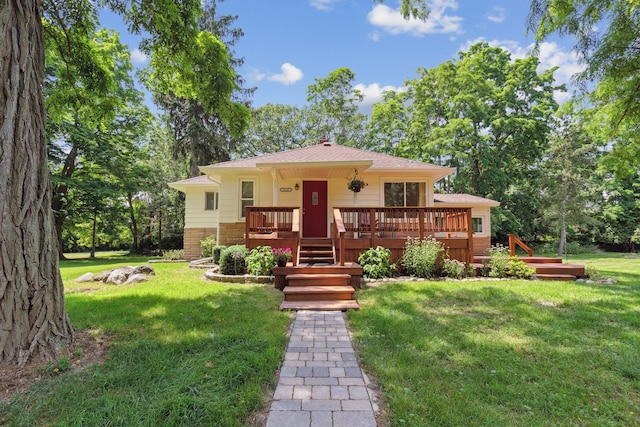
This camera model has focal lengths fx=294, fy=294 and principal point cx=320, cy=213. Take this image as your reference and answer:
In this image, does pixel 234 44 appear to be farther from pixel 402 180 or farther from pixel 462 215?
pixel 462 215

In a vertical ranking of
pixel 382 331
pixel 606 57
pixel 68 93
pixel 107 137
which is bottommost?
pixel 382 331

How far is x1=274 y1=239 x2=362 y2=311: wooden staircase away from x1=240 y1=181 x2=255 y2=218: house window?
4954mm

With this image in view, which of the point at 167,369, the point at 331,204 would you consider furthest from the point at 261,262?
the point at 167,369

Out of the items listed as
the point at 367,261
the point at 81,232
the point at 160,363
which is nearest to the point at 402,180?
the point at 367,261

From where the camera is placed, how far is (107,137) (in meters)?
17.2

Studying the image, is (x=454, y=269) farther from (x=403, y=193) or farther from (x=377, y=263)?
(x=403, y=193)

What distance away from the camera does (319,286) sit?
20.4 feet

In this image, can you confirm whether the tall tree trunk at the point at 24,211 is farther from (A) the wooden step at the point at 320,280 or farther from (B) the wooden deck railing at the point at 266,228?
(B) the wooden deck railing at the point at 266,228

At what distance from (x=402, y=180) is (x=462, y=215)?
304 cm

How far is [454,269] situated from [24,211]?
26.0 ft

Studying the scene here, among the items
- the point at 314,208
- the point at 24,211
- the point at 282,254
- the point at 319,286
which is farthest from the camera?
the point at 314,208

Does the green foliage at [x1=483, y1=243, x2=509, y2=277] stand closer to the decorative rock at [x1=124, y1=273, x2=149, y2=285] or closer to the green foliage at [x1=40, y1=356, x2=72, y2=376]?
the green foliage at [x1=40, y1=356, x2=72, y2=376]

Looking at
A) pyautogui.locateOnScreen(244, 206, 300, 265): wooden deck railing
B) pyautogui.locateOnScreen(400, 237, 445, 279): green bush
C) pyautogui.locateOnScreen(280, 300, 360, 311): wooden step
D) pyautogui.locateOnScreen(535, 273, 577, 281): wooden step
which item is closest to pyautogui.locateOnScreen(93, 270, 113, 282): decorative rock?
pyautogui.locateOnScreen(244, 206, 300, 265): wooden deck railing

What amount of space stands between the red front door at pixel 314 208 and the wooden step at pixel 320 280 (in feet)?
13.4
